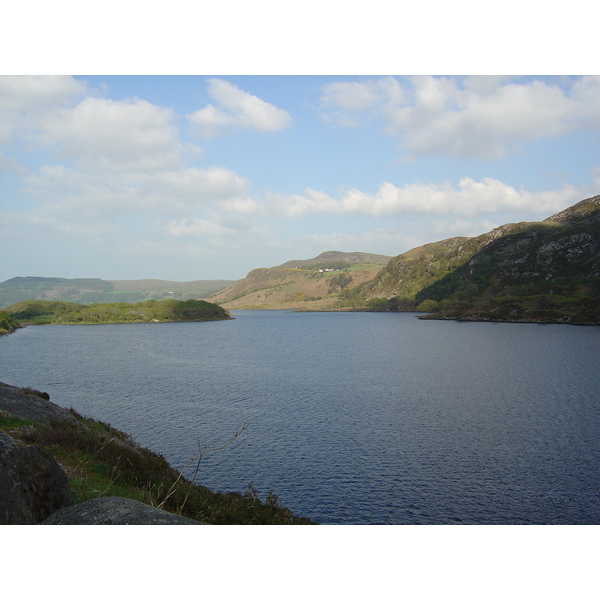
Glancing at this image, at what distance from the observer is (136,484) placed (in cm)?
1741

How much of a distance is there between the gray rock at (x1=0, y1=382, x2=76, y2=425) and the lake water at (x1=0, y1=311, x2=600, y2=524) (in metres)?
8.38

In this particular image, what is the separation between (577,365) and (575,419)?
3099 centimetres

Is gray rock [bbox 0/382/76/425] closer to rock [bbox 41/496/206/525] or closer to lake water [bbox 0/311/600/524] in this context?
lake water [bbox 0/311/600/524]

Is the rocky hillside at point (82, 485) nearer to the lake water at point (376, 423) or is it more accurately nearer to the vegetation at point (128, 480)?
the vegetation at point (128, 480)

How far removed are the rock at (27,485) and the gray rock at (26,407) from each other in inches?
437

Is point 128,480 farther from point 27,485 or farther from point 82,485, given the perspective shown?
point 27,485

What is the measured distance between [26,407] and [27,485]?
14009mm

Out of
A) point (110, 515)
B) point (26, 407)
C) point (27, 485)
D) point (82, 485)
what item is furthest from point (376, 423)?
point (27, 485)

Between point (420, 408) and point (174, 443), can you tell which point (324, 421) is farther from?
point (174, 443)

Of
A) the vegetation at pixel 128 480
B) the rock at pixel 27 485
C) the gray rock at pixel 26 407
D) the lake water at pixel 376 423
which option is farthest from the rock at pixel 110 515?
the lake water at pixel 376 423

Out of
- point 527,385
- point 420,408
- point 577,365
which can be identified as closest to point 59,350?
point 420,408

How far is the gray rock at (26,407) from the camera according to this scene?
21969mm

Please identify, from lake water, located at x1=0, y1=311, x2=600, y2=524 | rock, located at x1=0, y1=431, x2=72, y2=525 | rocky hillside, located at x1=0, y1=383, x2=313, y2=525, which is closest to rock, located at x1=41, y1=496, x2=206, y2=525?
rocky hillside, located at x1=0, y1=383, x2=313, y2=525

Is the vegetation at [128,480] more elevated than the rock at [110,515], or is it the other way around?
the rock at [110,515]
